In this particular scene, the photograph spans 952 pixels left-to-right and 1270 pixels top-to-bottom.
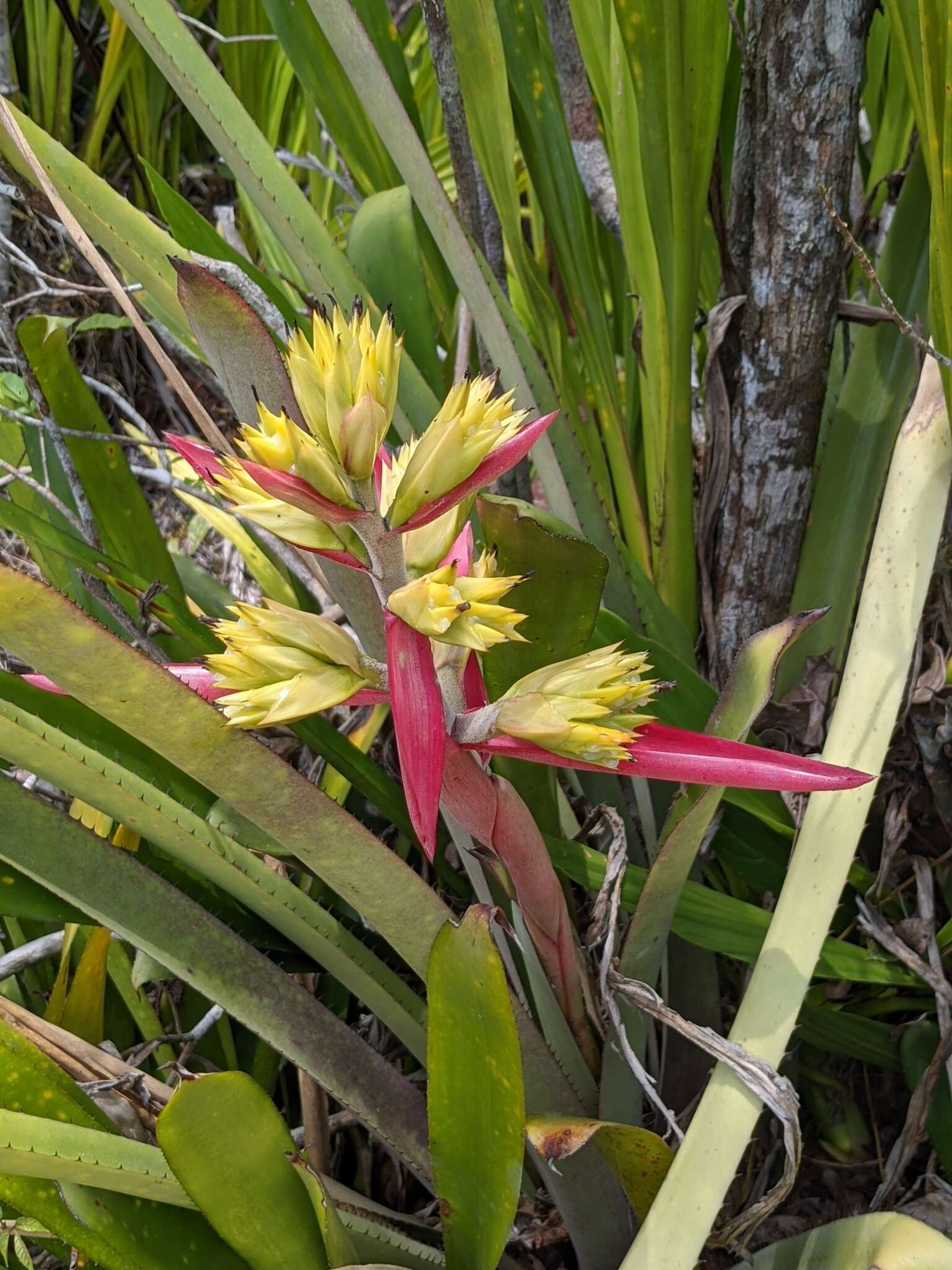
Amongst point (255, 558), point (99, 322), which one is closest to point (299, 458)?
point (255, 558)

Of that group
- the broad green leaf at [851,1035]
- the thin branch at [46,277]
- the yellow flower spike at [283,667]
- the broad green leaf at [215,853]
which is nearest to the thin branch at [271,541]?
the thin branch at [46,277]

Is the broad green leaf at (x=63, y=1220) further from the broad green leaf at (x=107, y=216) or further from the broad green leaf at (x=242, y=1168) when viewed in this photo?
the broad green leaf at (x=107, y=216)

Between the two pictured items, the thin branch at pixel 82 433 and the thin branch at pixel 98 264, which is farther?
the thin branch at pixel 82 433

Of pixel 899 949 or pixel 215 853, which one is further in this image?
pixel 899 949

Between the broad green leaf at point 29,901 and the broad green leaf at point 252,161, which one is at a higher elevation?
the broad green leaf at point 252,161

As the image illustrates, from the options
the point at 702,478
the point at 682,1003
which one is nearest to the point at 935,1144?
the point at 682,1003

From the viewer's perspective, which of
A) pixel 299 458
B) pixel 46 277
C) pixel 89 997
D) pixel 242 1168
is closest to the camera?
pixel 299 458

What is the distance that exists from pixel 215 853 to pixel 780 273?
53 centimetres

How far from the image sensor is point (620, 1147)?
48cm

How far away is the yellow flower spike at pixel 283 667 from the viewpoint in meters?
0.38

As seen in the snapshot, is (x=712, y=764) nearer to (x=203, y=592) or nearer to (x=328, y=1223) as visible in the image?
(x=328, y=1223)

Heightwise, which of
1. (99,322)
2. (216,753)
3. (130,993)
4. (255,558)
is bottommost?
(130,993)

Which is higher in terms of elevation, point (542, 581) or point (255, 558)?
point (542, 581)

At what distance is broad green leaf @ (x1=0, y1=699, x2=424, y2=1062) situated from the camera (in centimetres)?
45
